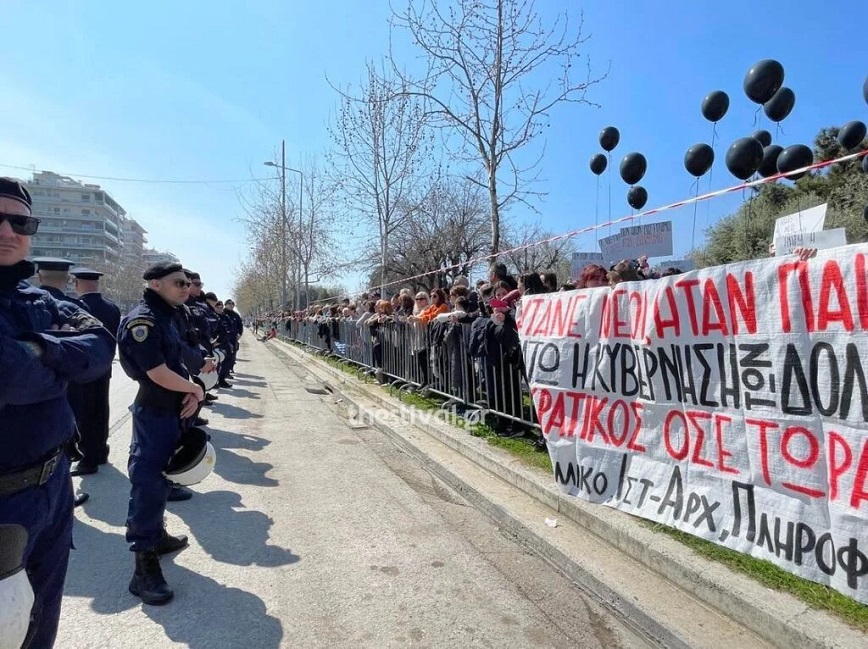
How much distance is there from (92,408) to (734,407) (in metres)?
5.90

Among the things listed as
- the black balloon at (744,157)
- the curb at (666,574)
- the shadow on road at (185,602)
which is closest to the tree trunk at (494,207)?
the curb at (666,574)

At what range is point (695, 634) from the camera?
269 cm

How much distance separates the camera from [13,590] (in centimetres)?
171

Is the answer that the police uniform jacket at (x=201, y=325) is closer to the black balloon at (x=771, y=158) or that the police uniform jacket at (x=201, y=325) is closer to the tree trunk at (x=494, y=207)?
the tree trunk at (x=494, y=207)

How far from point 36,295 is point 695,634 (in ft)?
11.5

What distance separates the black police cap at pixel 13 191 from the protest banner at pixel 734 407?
375cm

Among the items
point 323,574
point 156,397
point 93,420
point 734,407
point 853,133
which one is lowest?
point 323,574

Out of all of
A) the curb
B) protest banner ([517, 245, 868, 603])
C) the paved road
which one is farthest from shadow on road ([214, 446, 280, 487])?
protest banner ([517, 245, 868, 603])

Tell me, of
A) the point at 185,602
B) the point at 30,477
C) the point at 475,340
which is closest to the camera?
the point at 30,477

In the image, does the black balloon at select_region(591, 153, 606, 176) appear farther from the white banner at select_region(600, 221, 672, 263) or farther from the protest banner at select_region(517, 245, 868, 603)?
the protest banner at select_region(517, 245, 868, 603)

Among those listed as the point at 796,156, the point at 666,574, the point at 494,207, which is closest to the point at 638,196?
the point at 796,156

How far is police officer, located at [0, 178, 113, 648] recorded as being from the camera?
6.30 ft

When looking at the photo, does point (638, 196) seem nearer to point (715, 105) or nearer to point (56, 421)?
point (715, 105)

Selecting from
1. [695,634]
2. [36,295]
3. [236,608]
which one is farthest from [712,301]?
[36,295]
